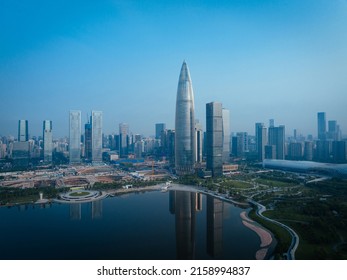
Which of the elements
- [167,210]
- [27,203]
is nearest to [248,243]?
[167,210]

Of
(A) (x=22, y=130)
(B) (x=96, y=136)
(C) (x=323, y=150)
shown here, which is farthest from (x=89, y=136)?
(C) (x=323, y=150)

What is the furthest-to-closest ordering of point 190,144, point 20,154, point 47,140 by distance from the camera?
point 47,140
point 20,154
point 190,144

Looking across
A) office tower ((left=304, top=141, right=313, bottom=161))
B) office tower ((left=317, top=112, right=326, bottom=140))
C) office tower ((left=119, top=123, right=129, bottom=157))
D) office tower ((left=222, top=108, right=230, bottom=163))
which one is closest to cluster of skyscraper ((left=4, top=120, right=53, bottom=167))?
office tower ((left=119, top=123, right=129, bottom=157))

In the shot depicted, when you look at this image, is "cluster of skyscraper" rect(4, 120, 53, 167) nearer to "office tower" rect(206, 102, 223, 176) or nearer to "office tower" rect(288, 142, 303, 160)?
"office tower" rect(206, 102, 223, 176)

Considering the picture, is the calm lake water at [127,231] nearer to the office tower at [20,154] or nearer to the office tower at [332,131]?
the office tower at [20,154]

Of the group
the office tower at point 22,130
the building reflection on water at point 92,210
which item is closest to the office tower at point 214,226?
the building reflection on water at point 92,210

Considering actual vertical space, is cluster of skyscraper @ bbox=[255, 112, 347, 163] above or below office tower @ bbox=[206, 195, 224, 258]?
above

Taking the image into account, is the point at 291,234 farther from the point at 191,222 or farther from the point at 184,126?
the point at 184,126
